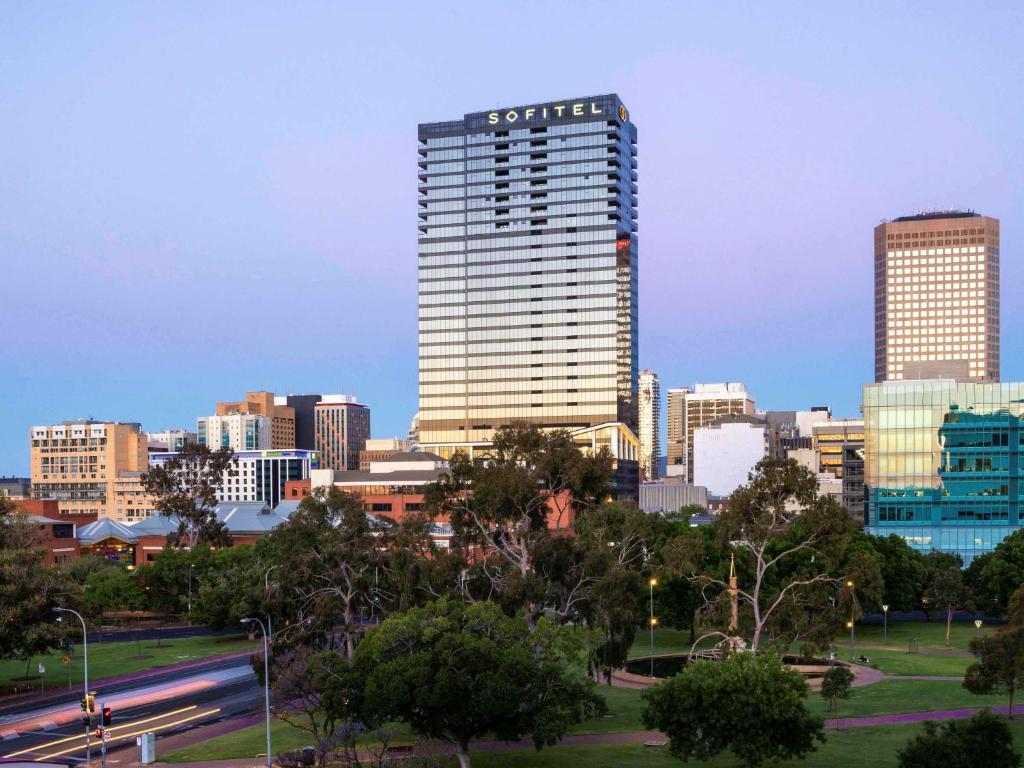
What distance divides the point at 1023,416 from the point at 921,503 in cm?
1680

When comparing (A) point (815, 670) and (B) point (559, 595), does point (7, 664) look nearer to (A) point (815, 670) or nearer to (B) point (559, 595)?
(B) point (559, 595)

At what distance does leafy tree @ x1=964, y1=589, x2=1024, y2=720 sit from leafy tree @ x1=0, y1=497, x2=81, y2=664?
191 feet

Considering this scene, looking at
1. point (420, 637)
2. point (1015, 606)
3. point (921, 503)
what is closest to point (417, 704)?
point (420, 637)

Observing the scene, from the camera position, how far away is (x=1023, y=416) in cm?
14150

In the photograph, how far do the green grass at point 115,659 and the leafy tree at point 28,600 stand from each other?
7.09 meters

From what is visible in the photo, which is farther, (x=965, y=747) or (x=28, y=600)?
(x=28, y=600)

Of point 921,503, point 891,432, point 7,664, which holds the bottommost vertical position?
point 7,664

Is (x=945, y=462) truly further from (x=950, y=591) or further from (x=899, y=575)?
(x=950, y=591)

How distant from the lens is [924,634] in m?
107

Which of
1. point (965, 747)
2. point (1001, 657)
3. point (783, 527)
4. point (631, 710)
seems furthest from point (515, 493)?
point (965, 747)

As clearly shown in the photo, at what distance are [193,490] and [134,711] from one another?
7954 centimetres

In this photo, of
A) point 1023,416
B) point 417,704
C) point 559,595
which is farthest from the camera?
point 1023,416

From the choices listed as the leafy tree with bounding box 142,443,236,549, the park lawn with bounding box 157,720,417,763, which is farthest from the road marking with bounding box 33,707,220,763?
the leafy tree with bounding box 142,443,236,549

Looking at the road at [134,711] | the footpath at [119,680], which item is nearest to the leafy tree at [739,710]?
the road at [134,711]
